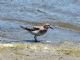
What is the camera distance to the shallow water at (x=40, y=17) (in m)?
11.2

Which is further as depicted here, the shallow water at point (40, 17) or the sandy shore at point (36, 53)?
the shallow water at point (40, 17)

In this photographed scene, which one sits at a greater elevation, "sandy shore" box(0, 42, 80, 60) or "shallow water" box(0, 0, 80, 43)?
"sandy shore" box(0, 42, 80, 60)

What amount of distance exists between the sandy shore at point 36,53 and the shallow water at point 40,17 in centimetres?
194

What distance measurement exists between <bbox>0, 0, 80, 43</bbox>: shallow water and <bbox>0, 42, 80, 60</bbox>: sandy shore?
1.94 m

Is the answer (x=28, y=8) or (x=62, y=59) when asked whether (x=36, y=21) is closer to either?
(x=28, y=8)

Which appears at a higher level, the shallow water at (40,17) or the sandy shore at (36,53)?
the sandy shore at (36,53)

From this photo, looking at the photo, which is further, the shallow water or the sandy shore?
the shallow water

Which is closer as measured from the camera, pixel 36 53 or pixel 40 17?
pixel 36 53

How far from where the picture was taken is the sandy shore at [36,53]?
7.38 meters

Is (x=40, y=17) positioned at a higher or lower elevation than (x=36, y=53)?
lower

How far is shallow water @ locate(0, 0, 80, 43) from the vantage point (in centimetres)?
1121

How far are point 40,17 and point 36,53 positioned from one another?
7.55 metres

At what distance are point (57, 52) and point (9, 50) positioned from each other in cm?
99

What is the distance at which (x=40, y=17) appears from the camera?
1523cm
